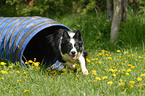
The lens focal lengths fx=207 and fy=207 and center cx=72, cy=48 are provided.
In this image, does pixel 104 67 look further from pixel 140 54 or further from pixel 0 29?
pixel 0 29

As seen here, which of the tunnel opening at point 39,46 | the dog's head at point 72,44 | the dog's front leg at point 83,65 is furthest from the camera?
the tunnel opening at point 39,46

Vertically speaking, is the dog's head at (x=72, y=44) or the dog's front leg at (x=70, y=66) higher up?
the dog's head at (x=72, y=44)

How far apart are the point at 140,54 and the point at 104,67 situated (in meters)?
1.07

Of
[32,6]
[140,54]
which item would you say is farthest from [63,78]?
[32,6]

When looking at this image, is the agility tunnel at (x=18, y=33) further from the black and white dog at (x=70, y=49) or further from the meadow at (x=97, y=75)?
the black and white dog at (x=70, y=49)

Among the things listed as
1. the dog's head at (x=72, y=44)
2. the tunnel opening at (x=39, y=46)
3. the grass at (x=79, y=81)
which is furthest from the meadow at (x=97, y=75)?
the tunnel opening at (x=39, y=46)

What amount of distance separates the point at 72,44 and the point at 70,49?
3.8 inches

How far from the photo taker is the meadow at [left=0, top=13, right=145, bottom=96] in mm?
2811

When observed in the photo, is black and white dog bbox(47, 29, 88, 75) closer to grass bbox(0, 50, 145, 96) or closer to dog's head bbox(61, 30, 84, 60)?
dog's head bbox(61, 30, 84, 60)

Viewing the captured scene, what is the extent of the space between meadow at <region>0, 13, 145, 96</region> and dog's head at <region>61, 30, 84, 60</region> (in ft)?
1.11

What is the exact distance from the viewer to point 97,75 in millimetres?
3400

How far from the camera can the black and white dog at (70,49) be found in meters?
3.70


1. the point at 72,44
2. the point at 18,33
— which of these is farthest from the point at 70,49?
the point at 18,33

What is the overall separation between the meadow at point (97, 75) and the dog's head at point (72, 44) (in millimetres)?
337
